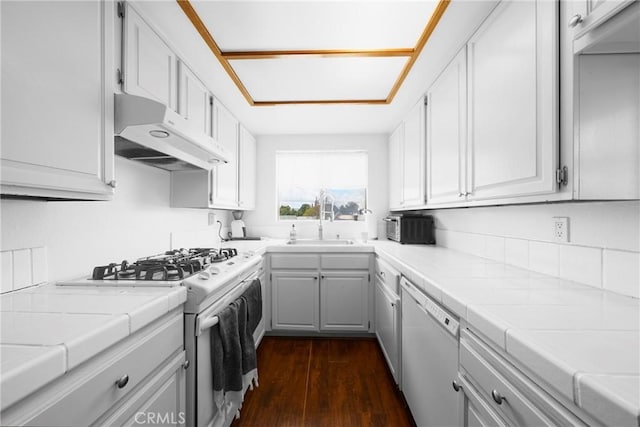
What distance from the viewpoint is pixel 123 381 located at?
845 millimetres

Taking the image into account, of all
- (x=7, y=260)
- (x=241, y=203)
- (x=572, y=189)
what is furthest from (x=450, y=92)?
(x=7, y=260)

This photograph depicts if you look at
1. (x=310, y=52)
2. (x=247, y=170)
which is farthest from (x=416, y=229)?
(x=247, y=170)

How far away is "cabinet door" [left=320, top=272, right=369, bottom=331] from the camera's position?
2.77 m

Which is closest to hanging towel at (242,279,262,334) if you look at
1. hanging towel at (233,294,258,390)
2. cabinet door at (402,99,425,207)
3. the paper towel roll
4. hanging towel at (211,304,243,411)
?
hanging towel at (233,294,258,390)

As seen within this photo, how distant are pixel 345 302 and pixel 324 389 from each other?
876mm

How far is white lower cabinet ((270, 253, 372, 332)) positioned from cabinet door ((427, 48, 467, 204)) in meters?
1.04

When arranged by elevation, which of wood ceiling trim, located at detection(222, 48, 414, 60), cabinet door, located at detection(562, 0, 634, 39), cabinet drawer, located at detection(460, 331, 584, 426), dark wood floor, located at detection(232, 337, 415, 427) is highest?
wood ceiling trim, located at detection(222, 48, 414, 60)

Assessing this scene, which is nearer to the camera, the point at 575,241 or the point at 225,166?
the point at 575,241

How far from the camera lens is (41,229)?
1.20m

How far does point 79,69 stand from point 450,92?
6.14 ft

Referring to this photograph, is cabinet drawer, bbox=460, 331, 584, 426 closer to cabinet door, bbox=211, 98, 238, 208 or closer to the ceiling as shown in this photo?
the ceiling

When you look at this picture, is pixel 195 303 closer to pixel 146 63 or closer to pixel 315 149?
pixel 146 63

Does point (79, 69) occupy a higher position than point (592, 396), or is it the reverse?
point (79, 69)

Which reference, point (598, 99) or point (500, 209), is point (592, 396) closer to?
point (598, 99)
